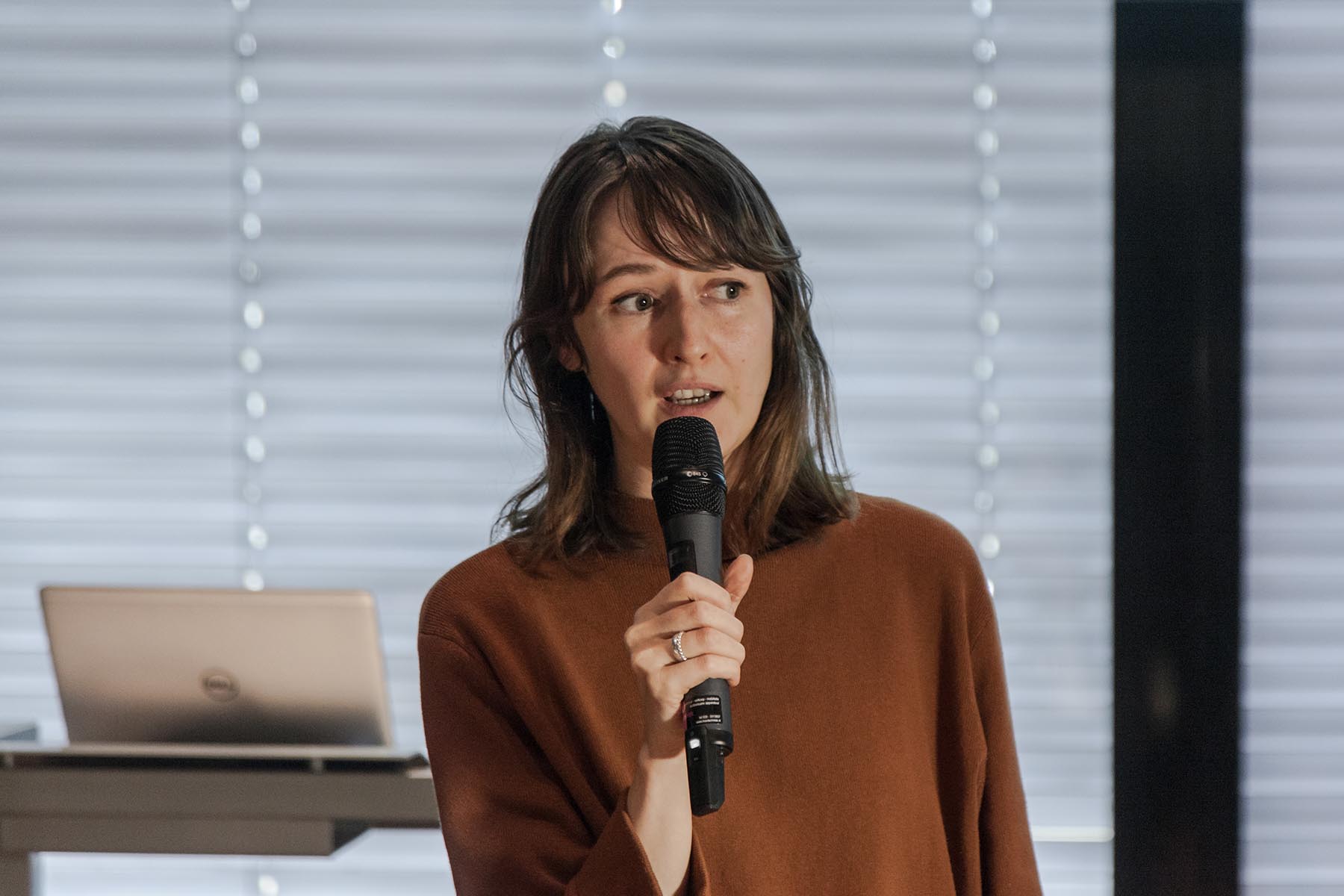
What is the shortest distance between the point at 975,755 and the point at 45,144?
2.46 metres

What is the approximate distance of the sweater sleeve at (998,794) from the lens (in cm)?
138

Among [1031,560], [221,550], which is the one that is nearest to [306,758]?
[221,550]

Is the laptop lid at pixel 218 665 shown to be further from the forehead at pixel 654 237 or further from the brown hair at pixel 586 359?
the forehead at pixel 654 237

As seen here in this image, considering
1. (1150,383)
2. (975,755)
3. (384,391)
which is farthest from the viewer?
(384,391)

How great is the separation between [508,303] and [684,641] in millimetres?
1749

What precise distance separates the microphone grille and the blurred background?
1442 millimetres

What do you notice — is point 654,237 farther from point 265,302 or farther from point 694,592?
point 265,302

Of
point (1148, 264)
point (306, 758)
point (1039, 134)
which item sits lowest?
point (306, 758)

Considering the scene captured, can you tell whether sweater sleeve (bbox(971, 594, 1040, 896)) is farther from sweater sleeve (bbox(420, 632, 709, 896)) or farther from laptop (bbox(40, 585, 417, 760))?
laptop (bbox(40, 585, 417, 760))

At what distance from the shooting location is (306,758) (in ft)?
6.18

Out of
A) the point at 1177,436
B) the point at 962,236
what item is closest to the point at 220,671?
the point at 962,236

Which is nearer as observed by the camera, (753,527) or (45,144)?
(753,527)

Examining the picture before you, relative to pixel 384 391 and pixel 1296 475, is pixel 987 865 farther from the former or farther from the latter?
pixel 384 391

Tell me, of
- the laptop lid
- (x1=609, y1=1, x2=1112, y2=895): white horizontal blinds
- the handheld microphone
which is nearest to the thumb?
the handheld microphone
